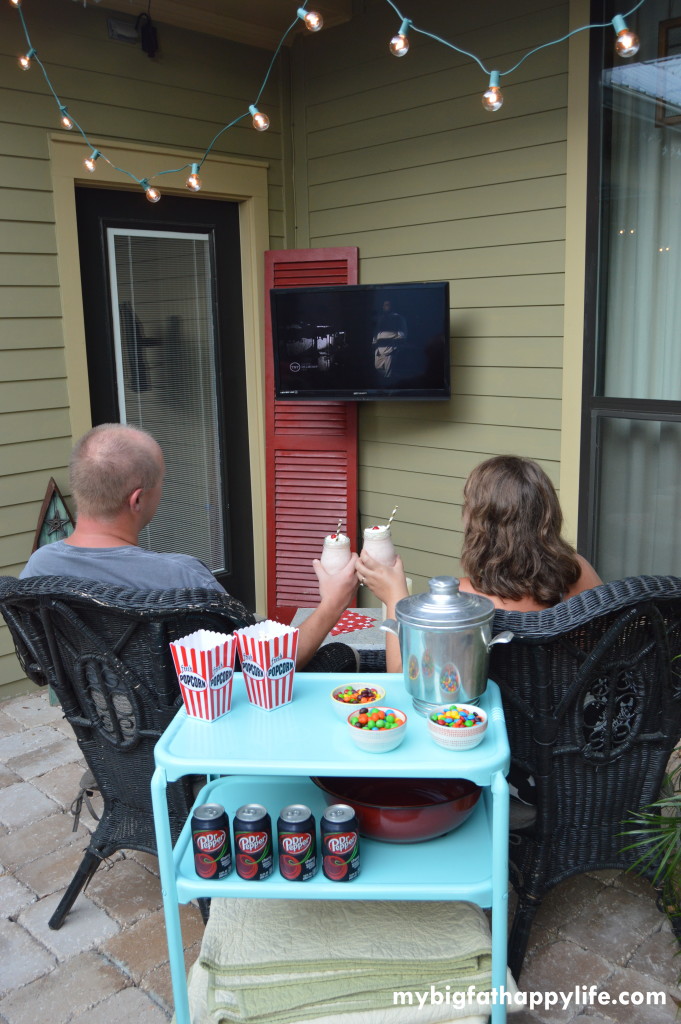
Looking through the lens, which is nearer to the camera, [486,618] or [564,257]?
[486,618]

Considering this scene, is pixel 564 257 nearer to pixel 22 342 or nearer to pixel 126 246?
pixel 126 246

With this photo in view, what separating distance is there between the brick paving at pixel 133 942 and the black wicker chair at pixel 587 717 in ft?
0.61

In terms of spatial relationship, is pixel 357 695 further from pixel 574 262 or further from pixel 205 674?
pixel 574 262

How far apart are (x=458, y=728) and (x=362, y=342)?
8.34 feet

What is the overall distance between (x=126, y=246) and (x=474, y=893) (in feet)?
10.4

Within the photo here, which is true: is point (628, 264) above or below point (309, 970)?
above

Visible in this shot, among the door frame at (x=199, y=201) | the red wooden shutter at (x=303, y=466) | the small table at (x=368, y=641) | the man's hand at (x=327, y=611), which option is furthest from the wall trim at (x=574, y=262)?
the man's hand at (x=327, y=611)

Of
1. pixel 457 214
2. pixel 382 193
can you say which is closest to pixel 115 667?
pixel 457 214

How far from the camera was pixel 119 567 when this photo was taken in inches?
75.7

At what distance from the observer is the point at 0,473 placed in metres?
3.32

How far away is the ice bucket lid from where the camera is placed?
1424mm

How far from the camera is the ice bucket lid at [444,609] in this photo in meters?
1.42

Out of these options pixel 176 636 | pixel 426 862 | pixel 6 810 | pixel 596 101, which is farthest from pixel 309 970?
pixel 596 101

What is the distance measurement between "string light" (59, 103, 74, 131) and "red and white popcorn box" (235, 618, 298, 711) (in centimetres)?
252
